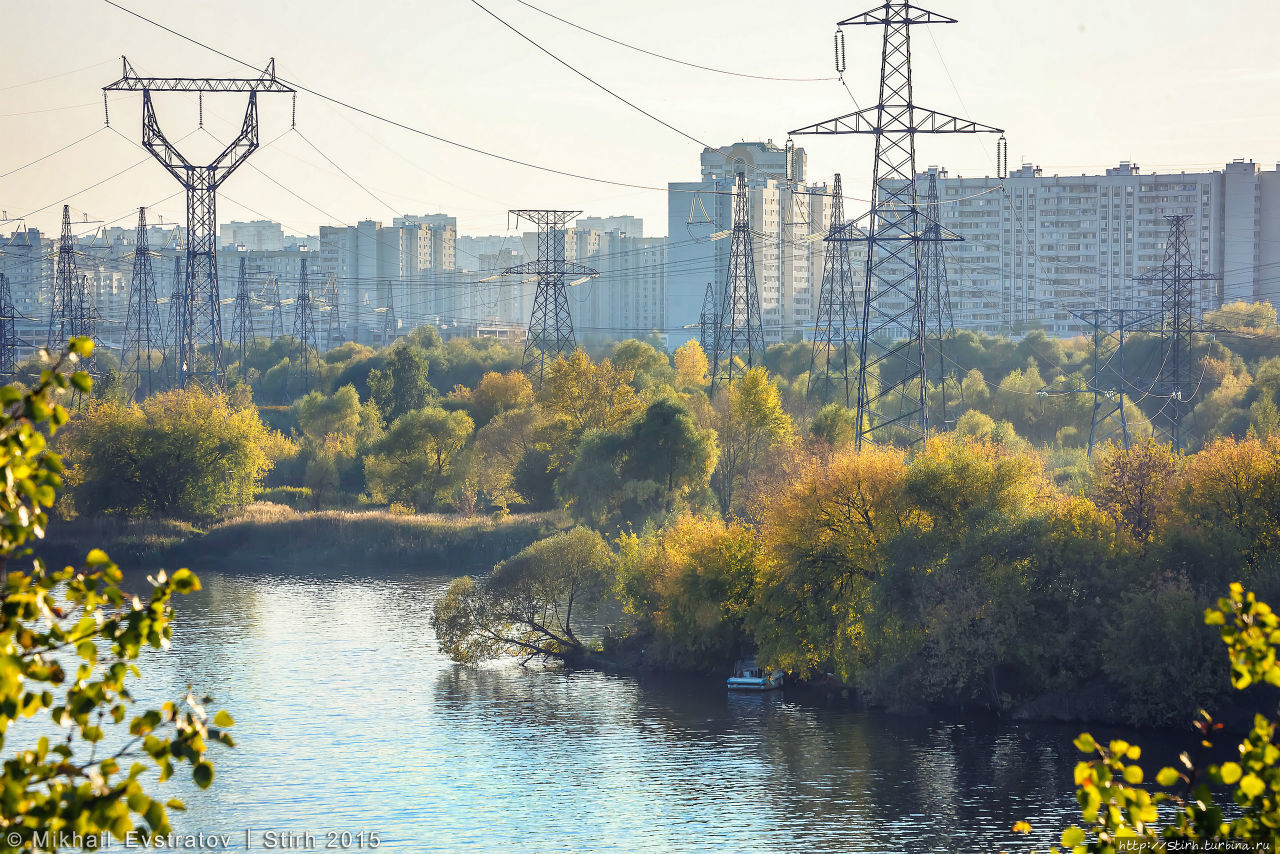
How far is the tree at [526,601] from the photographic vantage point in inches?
1575

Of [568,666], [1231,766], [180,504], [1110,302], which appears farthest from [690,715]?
[1110,302]

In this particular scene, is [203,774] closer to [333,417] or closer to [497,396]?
[497,396]

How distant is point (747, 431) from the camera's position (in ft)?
186

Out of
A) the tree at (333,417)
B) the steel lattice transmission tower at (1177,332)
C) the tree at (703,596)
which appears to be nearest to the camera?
the tree at (703,596)

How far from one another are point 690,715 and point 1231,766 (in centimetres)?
2894

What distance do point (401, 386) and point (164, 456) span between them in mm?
21989

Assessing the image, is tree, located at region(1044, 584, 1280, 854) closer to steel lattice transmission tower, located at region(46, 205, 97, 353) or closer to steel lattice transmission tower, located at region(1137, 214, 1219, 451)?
steel lattice transmission tower, located at region(1137, 214, 1219, 451)

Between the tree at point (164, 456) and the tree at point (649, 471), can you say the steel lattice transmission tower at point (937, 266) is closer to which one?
the tree at point (649, 471)

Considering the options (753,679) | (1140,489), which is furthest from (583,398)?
(1140,489)

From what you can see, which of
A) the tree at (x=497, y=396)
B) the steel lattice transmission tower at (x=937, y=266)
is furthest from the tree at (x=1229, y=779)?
the tree at (x=497, y=396)

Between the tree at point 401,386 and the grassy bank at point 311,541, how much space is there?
20.1 meters

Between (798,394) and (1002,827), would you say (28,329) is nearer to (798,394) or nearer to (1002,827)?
(798,394)

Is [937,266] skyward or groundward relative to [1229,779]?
skyward

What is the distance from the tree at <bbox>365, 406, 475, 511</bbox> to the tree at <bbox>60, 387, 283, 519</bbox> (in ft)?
18.9
